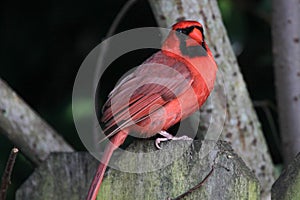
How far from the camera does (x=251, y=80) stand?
4.25 metres

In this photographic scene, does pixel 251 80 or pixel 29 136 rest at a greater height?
pixel 29 136

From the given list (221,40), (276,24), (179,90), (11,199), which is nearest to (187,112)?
(179,90)

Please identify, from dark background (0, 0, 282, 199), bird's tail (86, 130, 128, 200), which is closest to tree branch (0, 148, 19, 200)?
bird's tail (86, 130, 128, 200)

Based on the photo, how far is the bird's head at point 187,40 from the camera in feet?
8.54

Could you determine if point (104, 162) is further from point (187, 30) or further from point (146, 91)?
point (187, 30)

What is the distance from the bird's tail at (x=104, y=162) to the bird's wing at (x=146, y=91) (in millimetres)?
44

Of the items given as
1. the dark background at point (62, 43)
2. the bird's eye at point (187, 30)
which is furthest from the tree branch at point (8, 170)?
the dark background at point (62, 43)

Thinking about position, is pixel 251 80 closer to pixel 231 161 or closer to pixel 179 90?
pixel 179 90

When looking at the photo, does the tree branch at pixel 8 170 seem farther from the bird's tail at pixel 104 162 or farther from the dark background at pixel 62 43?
the dark background at pixel 62 43

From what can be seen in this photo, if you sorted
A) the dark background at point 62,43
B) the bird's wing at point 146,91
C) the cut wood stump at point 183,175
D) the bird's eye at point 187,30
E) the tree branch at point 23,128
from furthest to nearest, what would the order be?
the dark background at point 62,43, the tree branch at point 23,128, the bird's eye at point 187,30, the bird's wing at point 146,91, the cut wood stump at point 183,175

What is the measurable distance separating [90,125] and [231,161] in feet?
4.88

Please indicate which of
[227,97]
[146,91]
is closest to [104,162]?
[146,91]

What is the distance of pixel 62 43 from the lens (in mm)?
4277

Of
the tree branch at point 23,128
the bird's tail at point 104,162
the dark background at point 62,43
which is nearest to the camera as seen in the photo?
the bird's tail at point 104,162
